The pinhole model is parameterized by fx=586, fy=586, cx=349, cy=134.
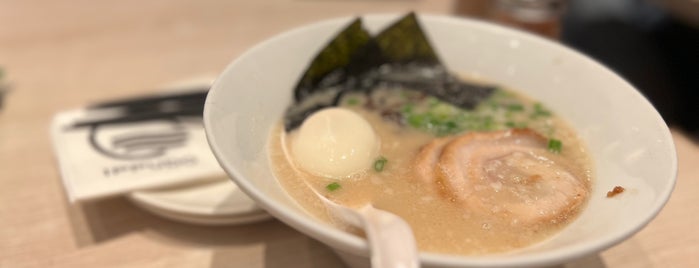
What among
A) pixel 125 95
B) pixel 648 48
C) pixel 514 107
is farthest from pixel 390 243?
pixel 648 48

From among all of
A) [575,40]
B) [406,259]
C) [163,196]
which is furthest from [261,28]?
[406,259]

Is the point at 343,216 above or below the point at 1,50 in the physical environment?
below

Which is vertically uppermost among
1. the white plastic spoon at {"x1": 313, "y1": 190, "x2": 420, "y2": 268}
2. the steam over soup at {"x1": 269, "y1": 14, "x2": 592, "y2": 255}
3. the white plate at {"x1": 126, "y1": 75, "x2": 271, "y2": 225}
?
the white plastic spoon at {"x1": 313, "y1": 190, "x2": 420, "y2": 268}

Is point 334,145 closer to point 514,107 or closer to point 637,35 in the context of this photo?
point 514,107

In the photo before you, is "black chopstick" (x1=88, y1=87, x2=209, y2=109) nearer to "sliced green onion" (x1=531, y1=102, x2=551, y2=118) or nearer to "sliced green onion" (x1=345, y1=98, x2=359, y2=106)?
"sliced green onion" (x1=345, y1=98, x2=359, y2=106)

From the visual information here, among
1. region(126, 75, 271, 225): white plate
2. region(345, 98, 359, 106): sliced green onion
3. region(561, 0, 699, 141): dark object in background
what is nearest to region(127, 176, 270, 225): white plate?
region(126, 75, 271, 225): white plate

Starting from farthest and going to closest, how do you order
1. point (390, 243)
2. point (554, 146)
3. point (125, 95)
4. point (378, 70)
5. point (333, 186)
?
point (125, 95)
point (378, 70)
point (554, 146)
point (333, 186)
point (390, 243)

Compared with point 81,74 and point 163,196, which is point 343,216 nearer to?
point 163,196
